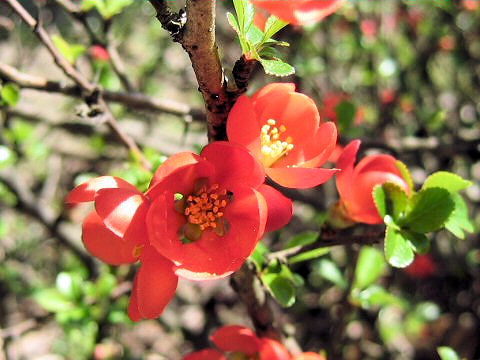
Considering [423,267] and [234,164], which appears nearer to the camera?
[234,164]

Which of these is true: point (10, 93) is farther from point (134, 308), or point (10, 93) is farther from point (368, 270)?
point (368, 270)

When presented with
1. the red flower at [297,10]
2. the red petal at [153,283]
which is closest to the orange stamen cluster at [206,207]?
the red petal at [153,283]

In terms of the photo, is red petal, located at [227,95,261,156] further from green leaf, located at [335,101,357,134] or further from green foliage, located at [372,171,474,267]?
green leaf, located at [335,101,357,134]

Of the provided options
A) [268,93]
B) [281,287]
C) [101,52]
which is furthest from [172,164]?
[101,52]

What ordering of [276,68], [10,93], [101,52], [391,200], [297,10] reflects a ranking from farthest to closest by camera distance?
[101,52] < [10,93] < [391,200] < [276,68] < [297,10]

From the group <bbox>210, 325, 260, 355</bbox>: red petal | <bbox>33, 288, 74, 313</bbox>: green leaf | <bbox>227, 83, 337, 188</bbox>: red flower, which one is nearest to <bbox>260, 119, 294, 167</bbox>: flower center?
<bbox>227, 83, 337, 188</bbox>: red flower

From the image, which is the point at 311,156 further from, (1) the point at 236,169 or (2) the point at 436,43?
(2) the point at 436,43
